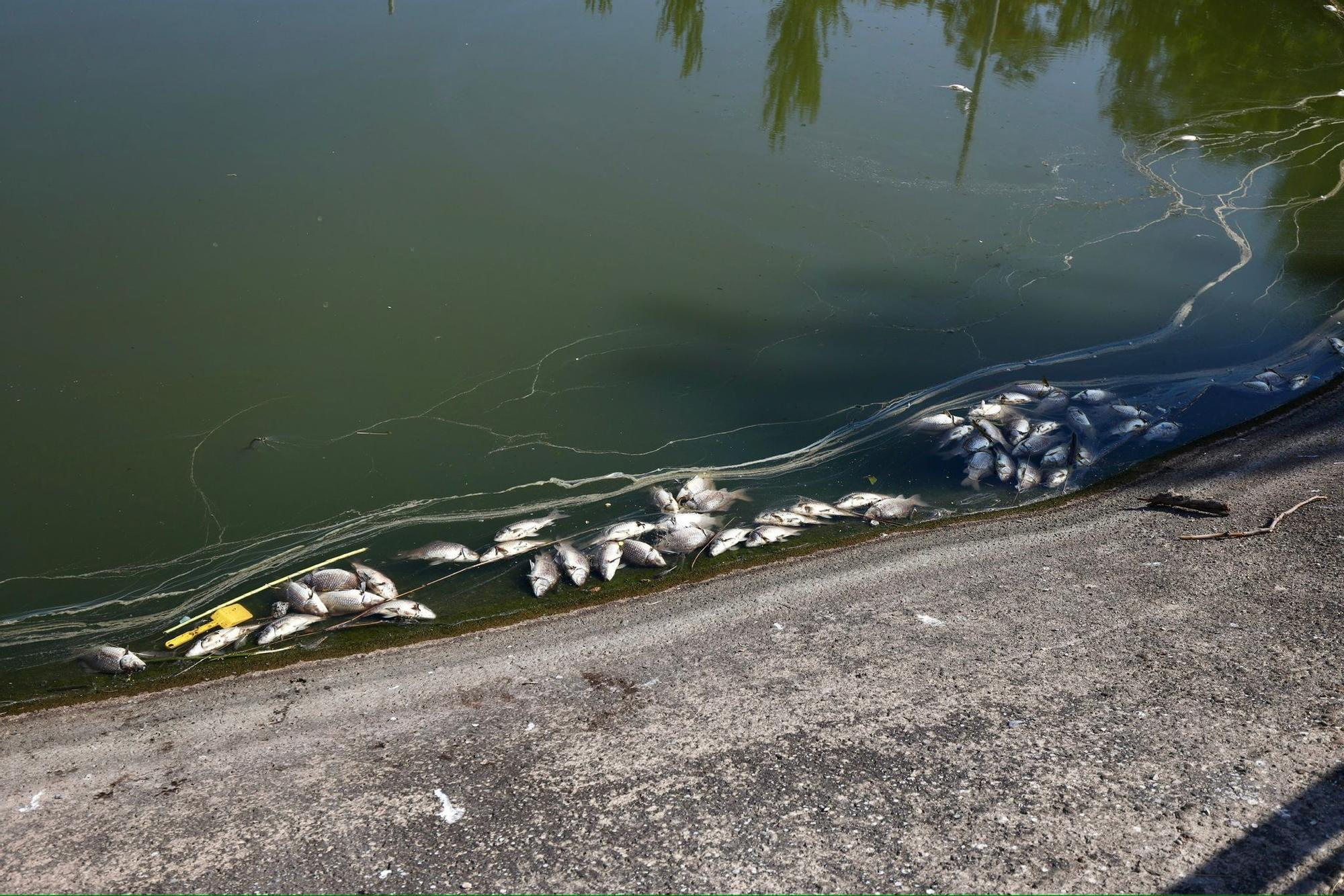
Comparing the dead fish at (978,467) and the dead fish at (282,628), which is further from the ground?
the dead fish at (978,467)

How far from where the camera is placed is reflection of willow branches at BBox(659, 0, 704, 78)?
42.3 feet

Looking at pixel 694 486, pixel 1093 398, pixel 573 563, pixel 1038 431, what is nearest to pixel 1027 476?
pixel 1038 431

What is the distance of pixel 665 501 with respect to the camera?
6.52 m

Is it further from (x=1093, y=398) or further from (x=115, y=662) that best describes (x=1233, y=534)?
(x=115, y=662)

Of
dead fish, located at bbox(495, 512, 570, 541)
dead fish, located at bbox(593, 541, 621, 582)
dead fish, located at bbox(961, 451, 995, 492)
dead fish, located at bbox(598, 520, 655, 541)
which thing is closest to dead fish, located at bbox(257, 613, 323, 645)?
dead fish, located at bbox(495, 512, 570, 541)

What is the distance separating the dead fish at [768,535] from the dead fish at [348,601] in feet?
7.01

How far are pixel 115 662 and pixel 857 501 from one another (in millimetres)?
4291

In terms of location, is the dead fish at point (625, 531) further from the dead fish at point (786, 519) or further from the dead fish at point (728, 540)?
the dead fish at point (786, 519)

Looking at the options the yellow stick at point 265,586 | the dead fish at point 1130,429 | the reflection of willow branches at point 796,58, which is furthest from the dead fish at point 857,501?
the reflection of willow branches at point 796,58

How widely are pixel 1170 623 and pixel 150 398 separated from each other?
21.4ft

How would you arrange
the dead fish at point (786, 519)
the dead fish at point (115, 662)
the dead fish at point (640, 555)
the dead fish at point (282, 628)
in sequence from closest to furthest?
the dead fish at point (115, 662) → the dead fish at point (282, 628) → the dead fish at point (640, 555) → the dead fish at point (786, 519)

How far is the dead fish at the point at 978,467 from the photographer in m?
6.89

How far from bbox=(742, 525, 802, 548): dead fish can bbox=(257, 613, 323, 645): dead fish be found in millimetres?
2536

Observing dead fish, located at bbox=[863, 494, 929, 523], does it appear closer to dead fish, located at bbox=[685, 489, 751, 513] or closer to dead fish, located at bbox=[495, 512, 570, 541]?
dead fish, located at bbox=[685, 489, 751, 513]
